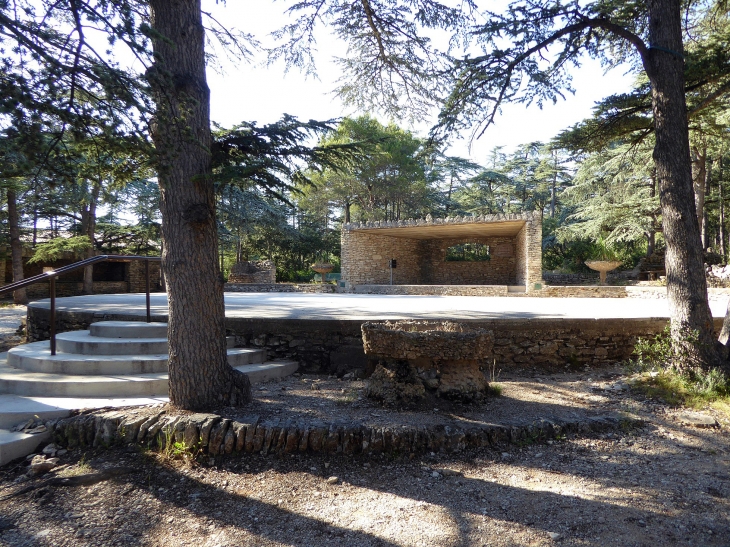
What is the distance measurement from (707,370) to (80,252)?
19.6 m

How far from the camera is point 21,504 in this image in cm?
234

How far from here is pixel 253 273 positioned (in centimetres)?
Answer: 1652

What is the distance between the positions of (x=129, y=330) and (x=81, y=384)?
1092 millimetres

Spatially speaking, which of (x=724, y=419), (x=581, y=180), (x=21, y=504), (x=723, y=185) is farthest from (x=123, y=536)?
(x=723, y=185)

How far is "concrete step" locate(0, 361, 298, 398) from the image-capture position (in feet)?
11.0

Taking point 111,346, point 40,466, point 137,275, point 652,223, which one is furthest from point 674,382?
point 137,275

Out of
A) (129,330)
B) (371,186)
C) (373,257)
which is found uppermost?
(371,186)

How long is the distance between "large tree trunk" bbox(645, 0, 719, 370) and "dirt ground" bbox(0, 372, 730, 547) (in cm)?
132

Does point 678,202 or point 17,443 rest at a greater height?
point 678,202

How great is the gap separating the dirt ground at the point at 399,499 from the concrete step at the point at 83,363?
3.21ft

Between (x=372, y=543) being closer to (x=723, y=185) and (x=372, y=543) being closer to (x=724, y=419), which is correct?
(x=724, y=419)

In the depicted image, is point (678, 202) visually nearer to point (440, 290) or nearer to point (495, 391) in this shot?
point (495, 391)

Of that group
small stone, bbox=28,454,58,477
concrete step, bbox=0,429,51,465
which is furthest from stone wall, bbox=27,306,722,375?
small stone, bbox=28,454,58,477

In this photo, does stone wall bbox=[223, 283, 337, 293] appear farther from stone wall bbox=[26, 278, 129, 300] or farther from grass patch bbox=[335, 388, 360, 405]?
grass patch bbox=[335, 388, 360, 405]
